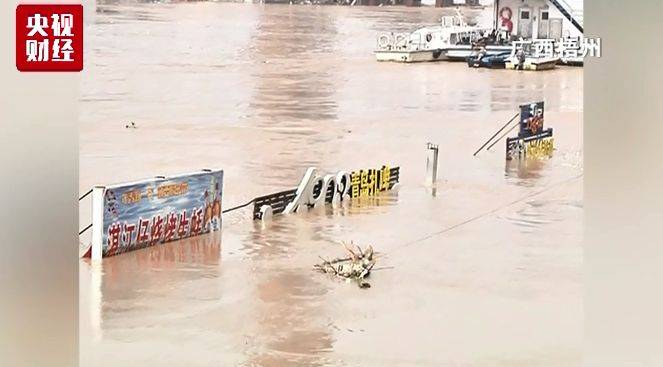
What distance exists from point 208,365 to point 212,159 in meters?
0.55

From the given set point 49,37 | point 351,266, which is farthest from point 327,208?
point 49,37

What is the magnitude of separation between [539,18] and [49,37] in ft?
4.88

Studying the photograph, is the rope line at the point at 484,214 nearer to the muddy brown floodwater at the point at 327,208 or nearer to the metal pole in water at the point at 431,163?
the muddy brown floodwater at the point at 327,208

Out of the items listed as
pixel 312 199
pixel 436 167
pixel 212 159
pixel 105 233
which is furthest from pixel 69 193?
pixel 436 167

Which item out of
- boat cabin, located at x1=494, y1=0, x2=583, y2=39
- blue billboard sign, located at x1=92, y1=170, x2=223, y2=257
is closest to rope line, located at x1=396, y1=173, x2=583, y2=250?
boat cabin, located at x1=494, y1=0, x2=583, y2=39

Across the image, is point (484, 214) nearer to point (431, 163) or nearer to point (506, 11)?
point (431, 163)

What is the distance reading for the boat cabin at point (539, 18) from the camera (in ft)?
11.4

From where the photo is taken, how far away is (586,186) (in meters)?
3.48

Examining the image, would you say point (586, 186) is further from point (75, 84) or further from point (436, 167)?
point (75, 84)

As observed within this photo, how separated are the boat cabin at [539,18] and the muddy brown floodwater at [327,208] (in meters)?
0.12

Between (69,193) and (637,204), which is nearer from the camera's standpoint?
(69,193)

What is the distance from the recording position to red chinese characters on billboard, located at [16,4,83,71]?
2760mm

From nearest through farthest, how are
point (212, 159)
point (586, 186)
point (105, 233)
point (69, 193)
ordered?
1. point (69, 193)
2. point (105, 233)
3. point (212, 159)
4. point (586, 186)

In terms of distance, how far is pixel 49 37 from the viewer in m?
2.83
